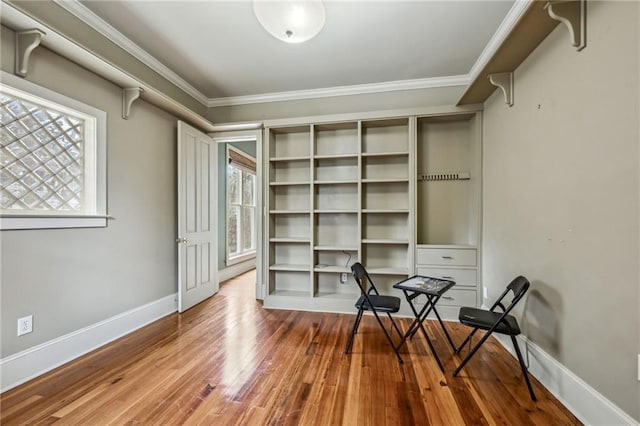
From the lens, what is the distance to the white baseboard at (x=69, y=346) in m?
1.72

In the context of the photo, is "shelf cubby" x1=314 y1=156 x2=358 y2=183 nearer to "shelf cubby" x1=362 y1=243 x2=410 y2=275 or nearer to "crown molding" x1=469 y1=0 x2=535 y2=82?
"shelf cubby" x1=362 y1=243 x2=410 y2=275

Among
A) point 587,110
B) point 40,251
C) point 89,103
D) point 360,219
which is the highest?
point 89,103

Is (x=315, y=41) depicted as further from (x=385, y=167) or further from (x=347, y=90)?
(x=385, y=167)

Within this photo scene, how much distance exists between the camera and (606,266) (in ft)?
4.41

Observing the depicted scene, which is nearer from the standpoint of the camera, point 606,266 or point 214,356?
point 606,266

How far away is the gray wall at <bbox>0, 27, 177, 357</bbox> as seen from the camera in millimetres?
1769

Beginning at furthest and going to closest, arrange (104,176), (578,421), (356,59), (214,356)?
(356,59)
(104,176)
(214,356)
(578,421)

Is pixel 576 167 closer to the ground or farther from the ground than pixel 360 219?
farther from the ground

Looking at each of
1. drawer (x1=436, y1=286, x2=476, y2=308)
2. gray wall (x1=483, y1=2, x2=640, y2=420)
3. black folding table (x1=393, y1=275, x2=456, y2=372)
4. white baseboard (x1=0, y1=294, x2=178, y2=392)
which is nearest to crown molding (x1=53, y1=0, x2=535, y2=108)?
gray wall (x1=483, y1=2, x2=640, y2=420)

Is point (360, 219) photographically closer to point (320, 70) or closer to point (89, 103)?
point (320, 70)

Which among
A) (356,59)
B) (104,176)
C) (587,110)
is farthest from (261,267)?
(587,110)

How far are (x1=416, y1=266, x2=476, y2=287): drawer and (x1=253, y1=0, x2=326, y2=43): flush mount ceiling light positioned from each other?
252 centimetres

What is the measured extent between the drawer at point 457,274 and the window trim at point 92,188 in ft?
10.6

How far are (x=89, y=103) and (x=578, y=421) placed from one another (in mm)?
4050
